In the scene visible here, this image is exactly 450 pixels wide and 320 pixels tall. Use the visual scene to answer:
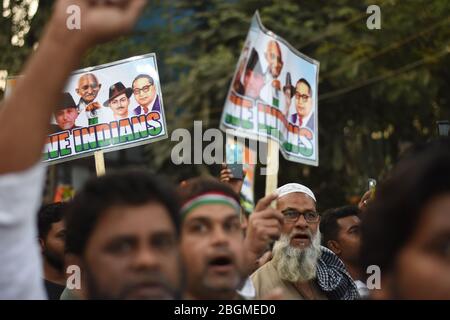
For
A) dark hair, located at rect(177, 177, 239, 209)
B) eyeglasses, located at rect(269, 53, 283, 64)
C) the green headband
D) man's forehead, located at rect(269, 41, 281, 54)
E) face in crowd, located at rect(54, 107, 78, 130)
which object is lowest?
the green headband

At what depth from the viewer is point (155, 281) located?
2361mm

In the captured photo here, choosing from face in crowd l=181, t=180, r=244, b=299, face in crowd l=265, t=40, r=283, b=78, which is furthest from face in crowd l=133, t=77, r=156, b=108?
face in crowd l=181, t=180, r=244, b=299

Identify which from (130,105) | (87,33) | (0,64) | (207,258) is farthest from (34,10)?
(87,33)

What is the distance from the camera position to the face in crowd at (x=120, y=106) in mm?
6090

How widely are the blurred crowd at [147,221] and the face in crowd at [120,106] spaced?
102 inches

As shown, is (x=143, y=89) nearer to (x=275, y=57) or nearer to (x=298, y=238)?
(x=275, y=57)

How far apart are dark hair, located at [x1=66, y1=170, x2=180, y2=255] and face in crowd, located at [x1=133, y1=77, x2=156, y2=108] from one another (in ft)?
11.5

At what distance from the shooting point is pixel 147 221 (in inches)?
96.7

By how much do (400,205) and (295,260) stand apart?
3.12 metres

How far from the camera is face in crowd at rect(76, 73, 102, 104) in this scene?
6.13 metres

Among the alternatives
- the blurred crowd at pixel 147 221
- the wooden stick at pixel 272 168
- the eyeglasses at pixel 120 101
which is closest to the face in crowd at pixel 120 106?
the eyeglasses at pixel 120 101

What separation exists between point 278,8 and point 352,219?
863cm

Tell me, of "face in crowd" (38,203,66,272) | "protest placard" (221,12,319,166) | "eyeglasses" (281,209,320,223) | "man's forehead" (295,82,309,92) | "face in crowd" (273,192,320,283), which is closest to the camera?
"face in crowd" (273,192,320,283)

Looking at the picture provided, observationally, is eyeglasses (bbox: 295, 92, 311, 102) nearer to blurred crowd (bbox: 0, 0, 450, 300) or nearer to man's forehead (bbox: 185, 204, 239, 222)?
blurred crowd (bbox: 0, 0, 450, 300)
